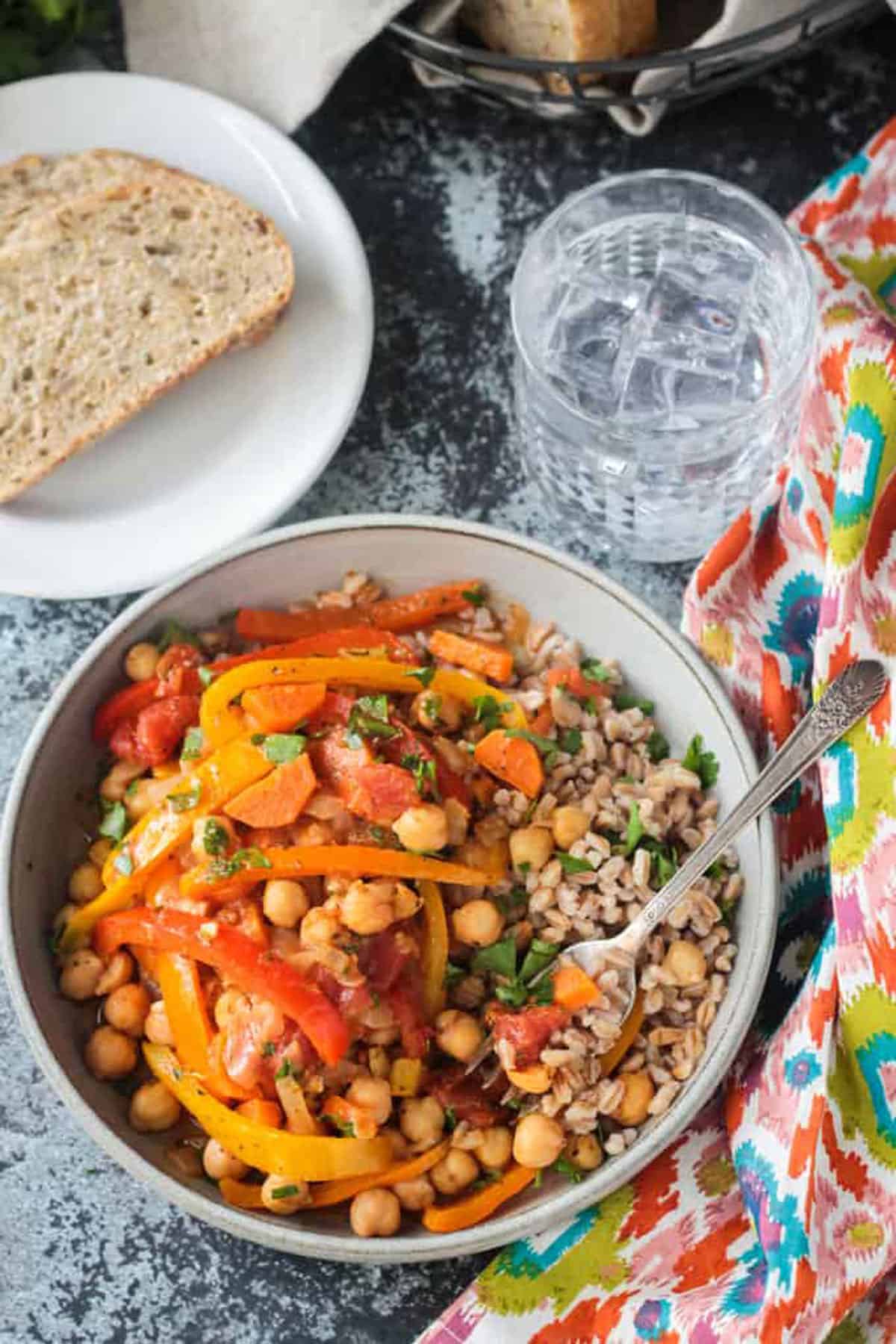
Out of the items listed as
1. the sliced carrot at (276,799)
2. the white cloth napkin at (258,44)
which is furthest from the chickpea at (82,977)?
the white cloth napkin at (258,44)

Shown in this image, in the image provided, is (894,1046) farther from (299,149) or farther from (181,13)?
(181,13)

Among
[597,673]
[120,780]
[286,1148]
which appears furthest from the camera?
[597,673]

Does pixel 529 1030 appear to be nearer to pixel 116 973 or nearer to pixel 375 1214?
pixel 375 1214

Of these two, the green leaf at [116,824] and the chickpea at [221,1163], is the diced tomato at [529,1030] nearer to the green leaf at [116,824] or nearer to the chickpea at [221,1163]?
the chickpea at [221,1163]

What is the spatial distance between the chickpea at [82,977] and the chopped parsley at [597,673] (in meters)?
0.96

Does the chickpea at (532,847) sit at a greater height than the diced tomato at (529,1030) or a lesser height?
greater

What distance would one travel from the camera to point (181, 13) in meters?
3.48

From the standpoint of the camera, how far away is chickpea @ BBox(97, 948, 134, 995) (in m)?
2.81

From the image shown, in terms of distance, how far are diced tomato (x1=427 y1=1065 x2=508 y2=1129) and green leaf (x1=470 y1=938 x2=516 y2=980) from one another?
0.53 feet

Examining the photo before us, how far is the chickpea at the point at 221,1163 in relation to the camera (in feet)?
8.88

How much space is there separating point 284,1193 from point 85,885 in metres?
0.62

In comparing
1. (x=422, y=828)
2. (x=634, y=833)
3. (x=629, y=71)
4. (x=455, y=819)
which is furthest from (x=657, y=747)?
(x=629, y=71)

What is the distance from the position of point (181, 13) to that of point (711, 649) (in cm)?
167

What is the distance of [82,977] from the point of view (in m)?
2.82
